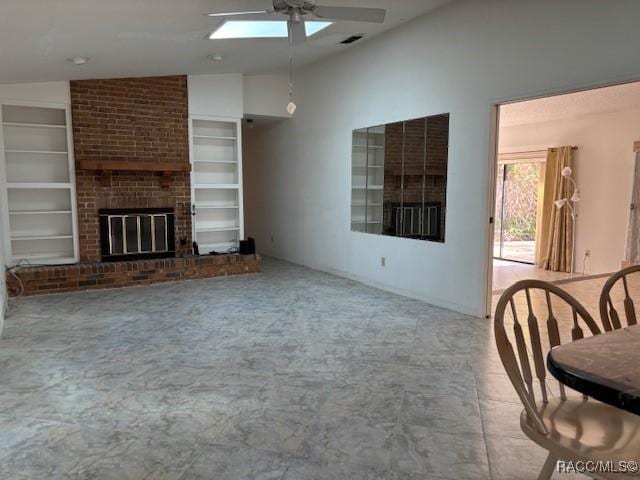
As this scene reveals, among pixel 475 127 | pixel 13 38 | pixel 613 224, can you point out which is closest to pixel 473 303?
pixel 475 127

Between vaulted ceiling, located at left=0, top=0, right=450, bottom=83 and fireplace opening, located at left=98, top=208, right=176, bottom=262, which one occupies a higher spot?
vaulted ceiling, located at left=0, top=0, right=450, bottom=83

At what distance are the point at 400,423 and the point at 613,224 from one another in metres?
5.80

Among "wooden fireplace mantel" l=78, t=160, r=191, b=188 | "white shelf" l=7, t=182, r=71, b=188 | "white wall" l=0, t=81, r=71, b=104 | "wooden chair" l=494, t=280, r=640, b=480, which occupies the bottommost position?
"wooden chair" l=494, t=280, r=640, b=480

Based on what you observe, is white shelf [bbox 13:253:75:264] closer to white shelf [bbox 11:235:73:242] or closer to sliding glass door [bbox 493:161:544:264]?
white shelf [bbox 11:235:73:242]

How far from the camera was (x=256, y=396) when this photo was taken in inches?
103

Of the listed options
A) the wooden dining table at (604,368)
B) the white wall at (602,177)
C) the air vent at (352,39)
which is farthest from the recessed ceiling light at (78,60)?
the white wall at (602,177)

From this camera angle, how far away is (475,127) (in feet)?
13.6

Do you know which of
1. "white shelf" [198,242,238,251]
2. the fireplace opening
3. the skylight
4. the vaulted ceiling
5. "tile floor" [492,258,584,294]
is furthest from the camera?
"white shelf" [198,242,238,251]

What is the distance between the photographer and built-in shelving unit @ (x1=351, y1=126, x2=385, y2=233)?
544 cm

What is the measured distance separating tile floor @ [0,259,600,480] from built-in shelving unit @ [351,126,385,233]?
4.90 feet

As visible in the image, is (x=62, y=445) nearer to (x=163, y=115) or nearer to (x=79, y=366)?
(x=79, y=366)

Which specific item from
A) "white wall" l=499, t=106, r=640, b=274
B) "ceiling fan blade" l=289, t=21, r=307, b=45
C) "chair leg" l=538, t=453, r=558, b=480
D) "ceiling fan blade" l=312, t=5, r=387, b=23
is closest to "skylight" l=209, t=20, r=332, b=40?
"ceiling fan blade" l=289, t=21, r=307, b=45

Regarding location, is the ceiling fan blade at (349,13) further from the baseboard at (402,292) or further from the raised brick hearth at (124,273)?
the raised brick hearth at (124,273)

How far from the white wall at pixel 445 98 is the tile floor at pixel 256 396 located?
32.3 inches
